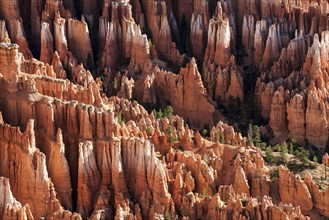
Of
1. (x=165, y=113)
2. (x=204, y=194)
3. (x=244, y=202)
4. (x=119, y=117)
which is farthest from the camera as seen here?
(x=165, y=113)

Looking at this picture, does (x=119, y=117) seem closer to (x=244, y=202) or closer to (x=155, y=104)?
(x=244, y=202)

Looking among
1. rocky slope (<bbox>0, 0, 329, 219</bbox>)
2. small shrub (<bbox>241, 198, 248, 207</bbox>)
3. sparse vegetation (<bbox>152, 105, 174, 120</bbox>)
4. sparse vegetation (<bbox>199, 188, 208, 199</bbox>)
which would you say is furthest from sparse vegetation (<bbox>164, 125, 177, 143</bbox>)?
small shrub (<bbox>241, 198, 248, 207</bbox>)

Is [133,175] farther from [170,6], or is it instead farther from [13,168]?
[170,6]

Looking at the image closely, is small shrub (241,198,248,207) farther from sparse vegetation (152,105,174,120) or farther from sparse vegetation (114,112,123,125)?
sparse vegetation (152,105,174,120)

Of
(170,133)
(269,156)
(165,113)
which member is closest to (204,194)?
(170,133)

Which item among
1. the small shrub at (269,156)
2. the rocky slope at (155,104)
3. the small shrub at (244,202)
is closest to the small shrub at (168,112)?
the rocky slope at (155,104)

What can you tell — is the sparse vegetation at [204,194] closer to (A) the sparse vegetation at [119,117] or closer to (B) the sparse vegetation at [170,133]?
(B) the sparse vegetation at [170,133]

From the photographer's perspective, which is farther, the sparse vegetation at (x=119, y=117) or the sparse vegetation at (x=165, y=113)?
the sparse vegetation at (x=165, y=113)

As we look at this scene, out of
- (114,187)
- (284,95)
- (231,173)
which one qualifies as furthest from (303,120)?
(114,187)
